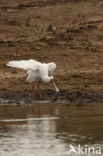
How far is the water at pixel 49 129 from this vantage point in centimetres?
1057

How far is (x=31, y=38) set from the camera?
72.7 ft

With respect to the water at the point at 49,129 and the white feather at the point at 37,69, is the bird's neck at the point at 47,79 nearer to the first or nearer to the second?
the white feather at the point at 37,69

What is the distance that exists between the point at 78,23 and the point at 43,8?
5.92 feet

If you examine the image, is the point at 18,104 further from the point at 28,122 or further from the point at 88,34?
the point at 88,34

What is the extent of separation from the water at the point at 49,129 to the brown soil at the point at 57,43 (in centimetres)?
224

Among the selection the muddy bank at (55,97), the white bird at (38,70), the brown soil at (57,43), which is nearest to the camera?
the muddy bank at (55,97)

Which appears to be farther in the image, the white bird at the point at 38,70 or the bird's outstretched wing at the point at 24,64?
the white bird at the point at 38,70

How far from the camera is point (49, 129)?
1241 centimetres

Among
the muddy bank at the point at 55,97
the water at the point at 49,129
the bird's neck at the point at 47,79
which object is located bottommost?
the water at the point at 49,129

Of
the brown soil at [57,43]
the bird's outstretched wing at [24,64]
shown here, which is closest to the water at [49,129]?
the bird's outstretched wing at [24,64]

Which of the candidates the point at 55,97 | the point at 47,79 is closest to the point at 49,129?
the point at 55,97

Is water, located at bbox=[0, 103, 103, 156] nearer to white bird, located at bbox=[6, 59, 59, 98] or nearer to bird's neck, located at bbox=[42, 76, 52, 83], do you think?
bird's neck, located at bbox=[42, 76, 52, 83]

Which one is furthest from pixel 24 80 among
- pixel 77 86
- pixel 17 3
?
pixel 17 3

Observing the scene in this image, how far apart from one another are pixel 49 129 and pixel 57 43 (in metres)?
9.61
